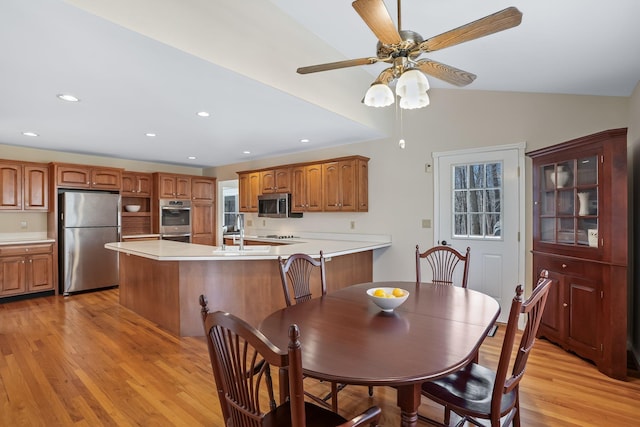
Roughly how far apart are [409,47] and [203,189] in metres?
5.91

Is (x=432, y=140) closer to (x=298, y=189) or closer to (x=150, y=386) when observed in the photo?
(x=298, y=189)

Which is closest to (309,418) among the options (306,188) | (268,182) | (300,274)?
(300,274)

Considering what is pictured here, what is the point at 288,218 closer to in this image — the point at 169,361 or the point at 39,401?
the point at 169,361

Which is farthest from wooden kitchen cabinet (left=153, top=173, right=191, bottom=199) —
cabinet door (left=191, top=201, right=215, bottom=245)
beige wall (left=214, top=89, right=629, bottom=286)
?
beige wall (left=214, top=89, right=629, bottom=286)

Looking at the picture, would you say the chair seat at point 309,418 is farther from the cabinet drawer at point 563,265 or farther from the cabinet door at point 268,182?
the cabinet door at point 268,182

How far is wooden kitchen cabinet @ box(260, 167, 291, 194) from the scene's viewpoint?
532 cm

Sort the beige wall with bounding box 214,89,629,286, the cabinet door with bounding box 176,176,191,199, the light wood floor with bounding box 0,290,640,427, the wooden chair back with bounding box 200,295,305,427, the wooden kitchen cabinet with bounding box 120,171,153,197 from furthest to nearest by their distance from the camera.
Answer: the cabinet door with bounding box 176,176,191,199 → the wooden kitchen cabinet with bounding box 120,171,153,197 → the beige wall with bounding box 214,89,629,286 → the light wood floor with bounding box 0,290,640,427 → the wooden chair back with bounding box 200,295,305,427

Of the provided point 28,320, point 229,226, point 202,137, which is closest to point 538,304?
point 202,137

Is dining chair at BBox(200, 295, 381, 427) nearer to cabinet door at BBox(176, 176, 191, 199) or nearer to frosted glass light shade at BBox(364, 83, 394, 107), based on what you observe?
frosted glass light shade at BBox(364, 83, 394, 107)

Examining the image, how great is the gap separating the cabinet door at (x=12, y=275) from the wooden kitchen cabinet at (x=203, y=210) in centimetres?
260

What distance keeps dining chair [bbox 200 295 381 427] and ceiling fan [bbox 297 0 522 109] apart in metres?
1.37

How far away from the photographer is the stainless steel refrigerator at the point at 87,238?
4.98 m

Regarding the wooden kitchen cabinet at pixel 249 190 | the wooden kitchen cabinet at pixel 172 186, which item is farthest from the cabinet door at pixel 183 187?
the wooden kitchen cabinet at pixel 249 190

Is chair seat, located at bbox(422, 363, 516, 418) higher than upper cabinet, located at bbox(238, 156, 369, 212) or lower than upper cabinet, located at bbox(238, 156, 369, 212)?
lower
